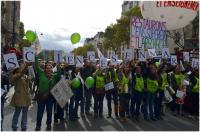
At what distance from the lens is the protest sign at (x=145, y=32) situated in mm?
13147

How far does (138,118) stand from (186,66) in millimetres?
2901

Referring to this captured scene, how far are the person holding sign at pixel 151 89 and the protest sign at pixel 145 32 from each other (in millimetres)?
1954

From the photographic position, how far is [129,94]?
1127 cm

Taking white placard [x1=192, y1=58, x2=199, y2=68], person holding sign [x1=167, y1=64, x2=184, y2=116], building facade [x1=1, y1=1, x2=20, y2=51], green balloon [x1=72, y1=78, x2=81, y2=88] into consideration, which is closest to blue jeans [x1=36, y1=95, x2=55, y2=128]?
green balloon [x1=72, y1=78, x2=81, y2=88]

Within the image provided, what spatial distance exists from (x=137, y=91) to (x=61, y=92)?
234 centimetres

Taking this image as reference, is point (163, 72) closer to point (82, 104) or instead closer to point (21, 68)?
point (82, 104)

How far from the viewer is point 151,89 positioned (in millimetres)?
11141

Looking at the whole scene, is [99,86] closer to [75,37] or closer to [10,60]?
[75,37]

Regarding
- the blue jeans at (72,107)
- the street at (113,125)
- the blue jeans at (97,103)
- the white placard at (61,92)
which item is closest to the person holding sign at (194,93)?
the street at (113,125)

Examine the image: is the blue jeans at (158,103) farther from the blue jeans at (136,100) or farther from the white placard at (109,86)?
the white placard at (109,86)

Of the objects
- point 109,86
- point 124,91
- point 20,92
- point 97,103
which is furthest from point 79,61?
point 20,92

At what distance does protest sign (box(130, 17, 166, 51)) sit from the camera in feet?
43.1

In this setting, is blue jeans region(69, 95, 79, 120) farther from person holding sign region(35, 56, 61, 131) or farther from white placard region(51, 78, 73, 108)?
person holding sign region(35, 56, 61, 131)

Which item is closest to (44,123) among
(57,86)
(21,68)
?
(57,86)
